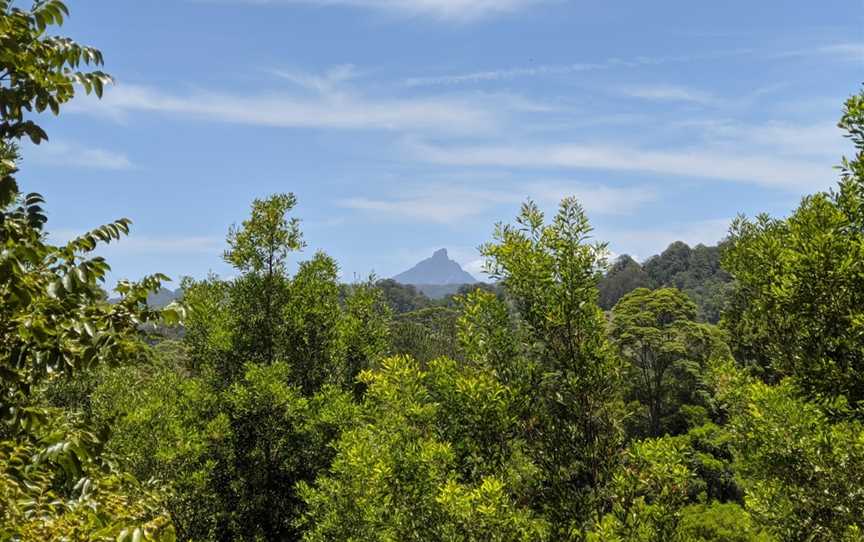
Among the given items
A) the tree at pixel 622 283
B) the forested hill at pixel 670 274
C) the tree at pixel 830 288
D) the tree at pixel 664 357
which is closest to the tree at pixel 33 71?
the tree at pixel 830 288

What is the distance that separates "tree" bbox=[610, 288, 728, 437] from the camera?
160ft

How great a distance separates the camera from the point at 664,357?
49.9 metres

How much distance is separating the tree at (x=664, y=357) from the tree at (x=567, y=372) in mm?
40791

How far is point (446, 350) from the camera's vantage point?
77562 millimetres

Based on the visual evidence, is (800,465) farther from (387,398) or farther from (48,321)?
(48,321)

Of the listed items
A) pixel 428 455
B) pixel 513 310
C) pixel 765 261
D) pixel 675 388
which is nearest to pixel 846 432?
pixel 765 261

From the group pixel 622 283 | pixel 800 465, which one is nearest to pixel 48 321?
pixel 800 465

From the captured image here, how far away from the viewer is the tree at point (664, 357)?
4881cm

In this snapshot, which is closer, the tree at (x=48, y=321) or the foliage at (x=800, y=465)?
the tree at (x=48, y=321)

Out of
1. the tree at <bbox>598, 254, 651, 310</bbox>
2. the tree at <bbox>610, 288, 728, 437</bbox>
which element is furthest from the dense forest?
the tree at <bbox>598, 254, 651, 310</bbox>

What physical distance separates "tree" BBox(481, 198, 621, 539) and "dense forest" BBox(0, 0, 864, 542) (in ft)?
0.12

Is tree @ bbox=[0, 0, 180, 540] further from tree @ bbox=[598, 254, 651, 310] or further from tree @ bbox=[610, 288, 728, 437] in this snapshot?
tree @ bbox=[598, 254, 651, 310]

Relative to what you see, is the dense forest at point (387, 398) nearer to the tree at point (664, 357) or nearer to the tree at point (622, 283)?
the tree at point (664, 357)

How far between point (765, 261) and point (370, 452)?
978 cm
